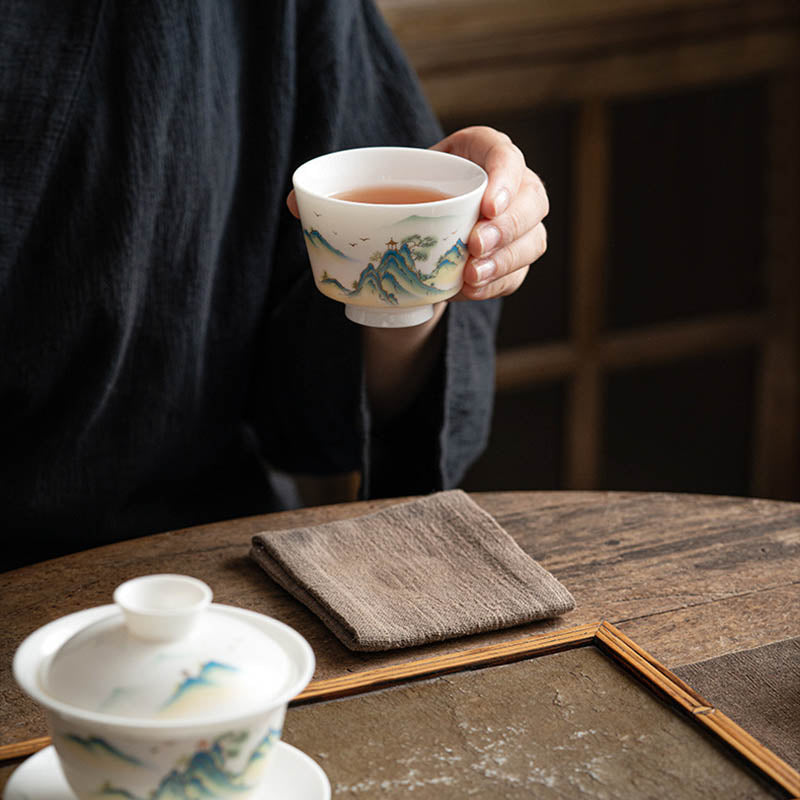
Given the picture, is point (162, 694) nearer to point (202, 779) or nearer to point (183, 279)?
point (202, 779)

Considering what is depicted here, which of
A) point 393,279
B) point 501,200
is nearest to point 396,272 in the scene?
point 393,279

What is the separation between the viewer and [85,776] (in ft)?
1.84

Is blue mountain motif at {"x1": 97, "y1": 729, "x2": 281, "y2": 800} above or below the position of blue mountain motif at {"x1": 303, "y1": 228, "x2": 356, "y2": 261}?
below

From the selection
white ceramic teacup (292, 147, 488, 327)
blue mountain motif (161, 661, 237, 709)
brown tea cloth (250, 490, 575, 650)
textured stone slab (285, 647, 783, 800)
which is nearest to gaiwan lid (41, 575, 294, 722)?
blue mountain motif (161, 661, 237, 709)

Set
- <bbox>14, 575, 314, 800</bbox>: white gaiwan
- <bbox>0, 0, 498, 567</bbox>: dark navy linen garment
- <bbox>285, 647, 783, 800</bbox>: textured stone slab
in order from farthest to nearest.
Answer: <bbox>0, 0, 498, 567</bbox>: dark navy linen garment, <bbox>285, 647, 783, 800</bbox>: textured stone slab, <bbox>14, 575, 314, 800</bbox>: white gaiwan

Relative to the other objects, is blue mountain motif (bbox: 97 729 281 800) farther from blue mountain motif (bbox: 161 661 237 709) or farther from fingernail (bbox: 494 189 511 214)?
fingernail (bbox: 494 189 511 214)

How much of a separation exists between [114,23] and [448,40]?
34.1 inches

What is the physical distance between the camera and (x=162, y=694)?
535 millimetres

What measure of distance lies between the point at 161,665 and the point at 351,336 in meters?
0.65

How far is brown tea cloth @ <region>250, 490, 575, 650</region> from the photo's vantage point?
820 millimetres

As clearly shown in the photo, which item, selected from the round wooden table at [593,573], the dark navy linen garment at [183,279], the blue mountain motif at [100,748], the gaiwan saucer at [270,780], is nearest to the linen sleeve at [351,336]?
the dark navy linen garment at [183,279]

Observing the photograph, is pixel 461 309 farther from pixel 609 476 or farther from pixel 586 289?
pixel 609 476

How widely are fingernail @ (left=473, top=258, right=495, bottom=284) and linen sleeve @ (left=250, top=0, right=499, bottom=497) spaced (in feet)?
0.66

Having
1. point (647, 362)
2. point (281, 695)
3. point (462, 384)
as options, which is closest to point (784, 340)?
point (647, 362)
